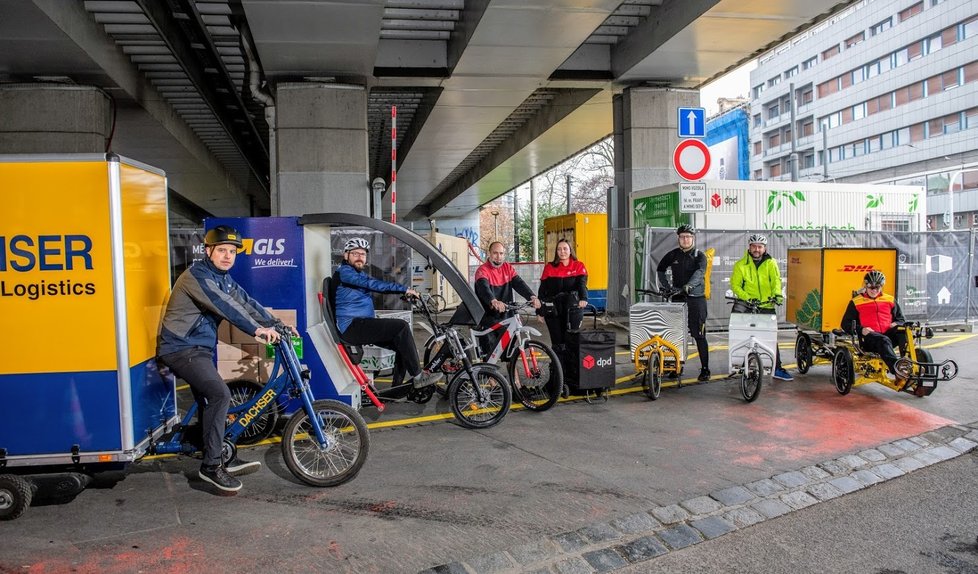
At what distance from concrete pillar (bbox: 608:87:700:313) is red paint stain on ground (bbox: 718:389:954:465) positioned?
688cm

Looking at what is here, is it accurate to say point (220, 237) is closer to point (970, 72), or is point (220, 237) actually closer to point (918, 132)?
point (970, 72)

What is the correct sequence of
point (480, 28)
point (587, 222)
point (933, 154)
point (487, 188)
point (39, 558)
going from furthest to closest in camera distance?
point (933, 154)
point (487, 188)
point (587, 222)
point (480, 28)
point (39, 558)

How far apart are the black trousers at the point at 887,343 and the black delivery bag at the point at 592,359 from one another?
8.96 feet

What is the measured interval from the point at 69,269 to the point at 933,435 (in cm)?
674

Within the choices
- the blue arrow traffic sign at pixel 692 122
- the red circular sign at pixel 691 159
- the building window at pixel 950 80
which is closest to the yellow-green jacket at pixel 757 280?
the red circular sign at pixel 691 159

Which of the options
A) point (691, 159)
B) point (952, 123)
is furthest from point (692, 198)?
point (952, 123)

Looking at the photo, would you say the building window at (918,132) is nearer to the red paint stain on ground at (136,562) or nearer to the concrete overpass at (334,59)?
the concrete overpass at (334,59)

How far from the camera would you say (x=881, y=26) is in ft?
204

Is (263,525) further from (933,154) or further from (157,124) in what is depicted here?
(933,154)

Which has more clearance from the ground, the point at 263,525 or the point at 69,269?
the point at 69,269

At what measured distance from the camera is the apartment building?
52750 millimetres

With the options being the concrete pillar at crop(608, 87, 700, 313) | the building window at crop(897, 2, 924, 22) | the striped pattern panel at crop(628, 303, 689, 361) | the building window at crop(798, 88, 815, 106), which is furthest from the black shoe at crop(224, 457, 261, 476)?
the building window at crop(798, 88, 815, 106)

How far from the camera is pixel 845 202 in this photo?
1722 centimetres

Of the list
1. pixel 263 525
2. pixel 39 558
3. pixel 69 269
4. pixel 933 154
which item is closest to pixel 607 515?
pixel 263 525
